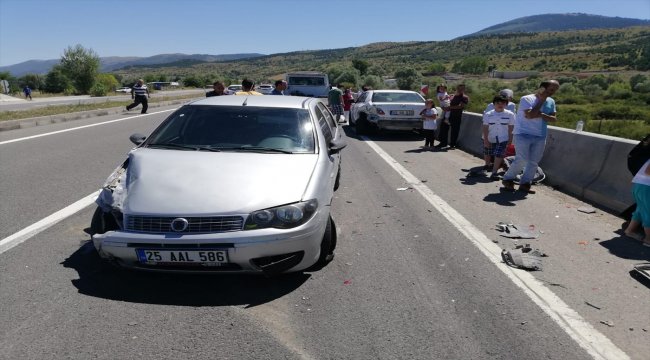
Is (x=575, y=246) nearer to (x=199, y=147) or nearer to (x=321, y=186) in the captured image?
(x=321, y=186)

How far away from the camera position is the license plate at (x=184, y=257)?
355cm

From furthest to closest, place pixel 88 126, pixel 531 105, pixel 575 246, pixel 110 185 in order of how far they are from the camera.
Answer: pixel 88 126 < pixel 531 105 < pixel 575 246 < pixel 110 185

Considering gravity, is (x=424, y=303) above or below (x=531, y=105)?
below

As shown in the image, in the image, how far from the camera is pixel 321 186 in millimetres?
4262

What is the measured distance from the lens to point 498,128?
8.66 m

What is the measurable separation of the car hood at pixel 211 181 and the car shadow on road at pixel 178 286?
658 millimetres

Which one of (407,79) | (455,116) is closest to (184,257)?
(455,116)

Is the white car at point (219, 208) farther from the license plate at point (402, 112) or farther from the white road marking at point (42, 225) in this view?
the license plate at point (402, 112)

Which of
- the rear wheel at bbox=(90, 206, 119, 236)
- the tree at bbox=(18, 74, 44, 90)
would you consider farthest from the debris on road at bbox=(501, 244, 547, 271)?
the tree at bbox=(18, 74, 44, 90)

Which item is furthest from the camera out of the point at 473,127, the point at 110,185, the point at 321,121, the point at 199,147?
the point at 473,127

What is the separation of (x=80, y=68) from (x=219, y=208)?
69629 millimetres

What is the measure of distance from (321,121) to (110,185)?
260cm

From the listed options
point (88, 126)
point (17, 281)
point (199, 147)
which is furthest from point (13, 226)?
point (88, 126)

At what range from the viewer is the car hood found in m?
3.67
